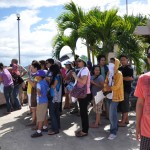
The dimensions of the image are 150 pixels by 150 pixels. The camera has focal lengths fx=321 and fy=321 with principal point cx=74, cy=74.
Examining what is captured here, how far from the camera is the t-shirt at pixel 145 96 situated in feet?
10.6

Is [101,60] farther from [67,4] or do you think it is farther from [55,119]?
[67,4]

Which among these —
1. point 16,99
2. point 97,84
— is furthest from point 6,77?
point 97,84

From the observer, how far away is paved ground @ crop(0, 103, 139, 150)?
5935 mm

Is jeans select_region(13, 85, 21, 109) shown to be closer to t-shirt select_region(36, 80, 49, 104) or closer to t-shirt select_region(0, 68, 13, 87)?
t-shirt select_region(0, 68, 13, 87)

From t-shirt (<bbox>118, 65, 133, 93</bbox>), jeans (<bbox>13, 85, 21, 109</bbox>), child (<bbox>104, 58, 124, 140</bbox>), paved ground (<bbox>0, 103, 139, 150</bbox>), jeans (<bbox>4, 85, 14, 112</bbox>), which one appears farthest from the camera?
jeans (<bbox>13, 85, 21, 109</bbox>)

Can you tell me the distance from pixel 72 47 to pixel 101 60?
20.1 feet

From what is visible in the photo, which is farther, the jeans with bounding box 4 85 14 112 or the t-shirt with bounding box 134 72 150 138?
the jeans with bounding box 4 85 14 112

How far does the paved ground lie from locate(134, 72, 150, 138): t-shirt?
2559mm

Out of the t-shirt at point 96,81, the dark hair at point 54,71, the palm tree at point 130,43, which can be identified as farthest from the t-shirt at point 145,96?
the palm tree at point 130,43

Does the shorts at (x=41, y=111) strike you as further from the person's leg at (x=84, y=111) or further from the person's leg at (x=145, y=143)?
the person's leg at (x=145, y=143)

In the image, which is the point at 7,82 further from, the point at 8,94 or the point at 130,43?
the point at 130,43

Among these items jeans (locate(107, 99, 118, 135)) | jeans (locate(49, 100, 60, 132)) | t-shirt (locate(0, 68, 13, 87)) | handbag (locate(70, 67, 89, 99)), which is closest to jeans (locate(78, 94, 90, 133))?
handbag (locate(70, 67, 89, 99))

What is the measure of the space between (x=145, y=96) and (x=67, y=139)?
347 centimetres

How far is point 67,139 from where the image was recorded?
6461mm
